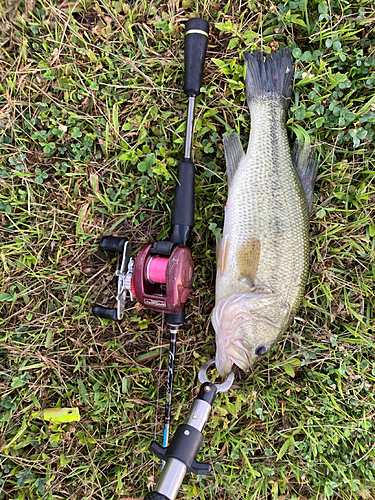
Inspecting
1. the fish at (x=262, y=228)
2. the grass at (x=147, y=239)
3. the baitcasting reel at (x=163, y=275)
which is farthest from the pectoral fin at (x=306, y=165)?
the baitcasting reel at (x=163, y=275)

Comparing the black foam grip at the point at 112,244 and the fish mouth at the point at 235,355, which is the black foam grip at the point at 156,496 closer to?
the fish mouth at the point at 235,355

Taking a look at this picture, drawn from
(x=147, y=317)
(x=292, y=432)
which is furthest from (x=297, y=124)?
(x=292, y=432)

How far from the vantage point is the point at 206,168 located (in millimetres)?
2582

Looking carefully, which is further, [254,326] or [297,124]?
[297,124]

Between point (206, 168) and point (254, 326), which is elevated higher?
point (206, 168)

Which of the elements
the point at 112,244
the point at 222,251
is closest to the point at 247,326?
the point at 222,251

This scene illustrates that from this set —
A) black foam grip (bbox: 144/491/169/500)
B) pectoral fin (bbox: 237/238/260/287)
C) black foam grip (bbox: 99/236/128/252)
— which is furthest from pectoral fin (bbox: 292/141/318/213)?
black foam grip (bbox: 144/491/169/500)

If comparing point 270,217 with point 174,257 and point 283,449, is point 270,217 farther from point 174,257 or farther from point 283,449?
point 283,449

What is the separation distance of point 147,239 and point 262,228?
0.91 metres

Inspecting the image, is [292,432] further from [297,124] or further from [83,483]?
[297,124]

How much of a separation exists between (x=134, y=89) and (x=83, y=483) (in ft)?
10.2

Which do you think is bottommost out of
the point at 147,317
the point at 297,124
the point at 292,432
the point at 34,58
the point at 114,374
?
the point at 292,432

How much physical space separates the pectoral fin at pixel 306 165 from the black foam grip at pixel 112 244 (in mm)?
1386

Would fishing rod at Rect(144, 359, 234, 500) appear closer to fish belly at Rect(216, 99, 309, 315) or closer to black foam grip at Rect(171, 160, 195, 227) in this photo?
fish belly at Rect(216, 99, 309, 315)
